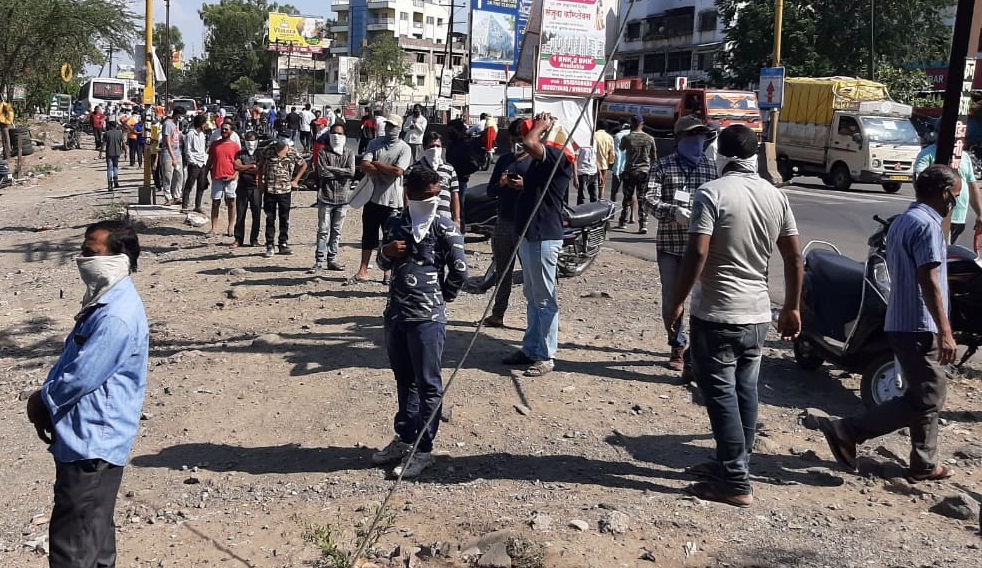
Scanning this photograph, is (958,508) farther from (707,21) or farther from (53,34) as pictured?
(707,21)

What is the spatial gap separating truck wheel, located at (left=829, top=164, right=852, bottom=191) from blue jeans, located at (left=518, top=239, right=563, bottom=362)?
64.7ft

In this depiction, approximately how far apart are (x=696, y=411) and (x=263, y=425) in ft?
9.33

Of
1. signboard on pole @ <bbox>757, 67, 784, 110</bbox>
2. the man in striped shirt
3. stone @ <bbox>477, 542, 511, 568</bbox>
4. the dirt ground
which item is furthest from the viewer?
signboard on pole @ <bbox>757, 67, 784, 110</bbox>

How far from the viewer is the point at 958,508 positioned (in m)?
4.74

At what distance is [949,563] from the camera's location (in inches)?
166

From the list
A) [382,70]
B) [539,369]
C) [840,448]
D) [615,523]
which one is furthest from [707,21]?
[615,523]

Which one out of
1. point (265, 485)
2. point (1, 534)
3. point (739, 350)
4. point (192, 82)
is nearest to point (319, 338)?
point (265, 485)

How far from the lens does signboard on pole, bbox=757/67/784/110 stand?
79.8 ft

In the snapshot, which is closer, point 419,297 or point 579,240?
point 419,297

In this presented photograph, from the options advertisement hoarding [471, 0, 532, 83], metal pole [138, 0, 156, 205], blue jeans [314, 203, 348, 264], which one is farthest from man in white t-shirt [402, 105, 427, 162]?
advertisement hoarding [471, 0, 532, 83]

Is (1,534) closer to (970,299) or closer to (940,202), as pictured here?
(940,202)

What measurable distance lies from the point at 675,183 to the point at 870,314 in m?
1.57

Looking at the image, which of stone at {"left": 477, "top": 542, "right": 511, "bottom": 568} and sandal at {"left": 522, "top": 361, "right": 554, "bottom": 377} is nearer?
stone at {"left": 477, "top": 542, "right": 511, "bottom": 568}

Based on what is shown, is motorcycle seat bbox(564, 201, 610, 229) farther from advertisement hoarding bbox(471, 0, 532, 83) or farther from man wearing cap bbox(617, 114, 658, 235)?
advertisement hoarding bbox(471, 0, 532, 83)
